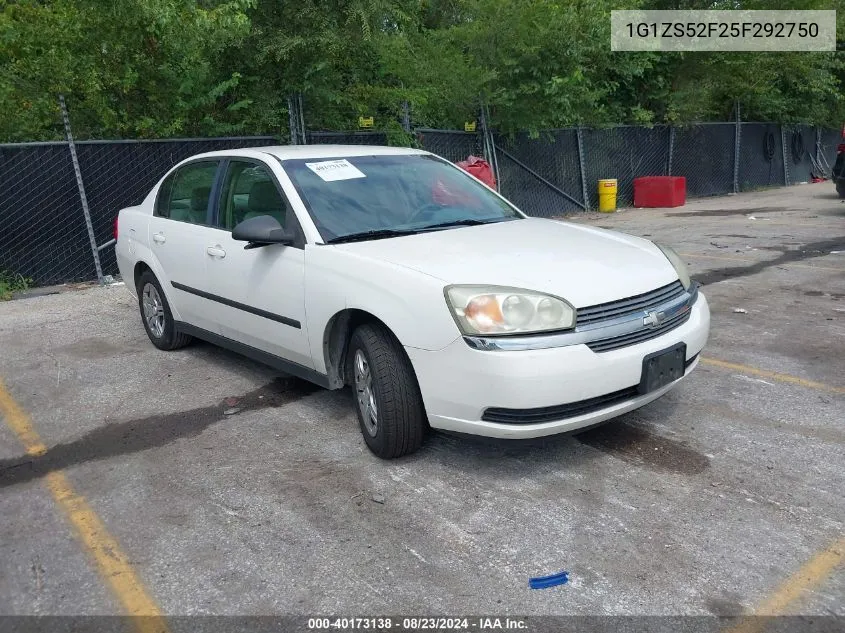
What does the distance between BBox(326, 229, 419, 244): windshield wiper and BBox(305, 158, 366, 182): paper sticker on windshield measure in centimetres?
52

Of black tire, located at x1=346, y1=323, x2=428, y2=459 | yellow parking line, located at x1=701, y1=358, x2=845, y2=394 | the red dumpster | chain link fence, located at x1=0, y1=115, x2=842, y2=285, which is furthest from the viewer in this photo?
the red dumpster

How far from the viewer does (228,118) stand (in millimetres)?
10500

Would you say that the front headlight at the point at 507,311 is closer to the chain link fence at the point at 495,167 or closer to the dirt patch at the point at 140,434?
the dirt patch at the point at 140,434

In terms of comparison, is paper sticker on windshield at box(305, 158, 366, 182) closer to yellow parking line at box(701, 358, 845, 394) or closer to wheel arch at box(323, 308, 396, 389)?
wheel arch at box(323, 308, 396, 389)

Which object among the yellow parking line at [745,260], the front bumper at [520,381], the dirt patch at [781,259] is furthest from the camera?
the yellow parking line at [745,260]

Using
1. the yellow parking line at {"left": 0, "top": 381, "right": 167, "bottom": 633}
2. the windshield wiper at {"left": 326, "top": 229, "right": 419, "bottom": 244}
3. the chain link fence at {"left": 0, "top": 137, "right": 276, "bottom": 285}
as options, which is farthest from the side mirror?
the chain link fence at {"left": 0, "top": 137, "right": 276, "bottom": 285}

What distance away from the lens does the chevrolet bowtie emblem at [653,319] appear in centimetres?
344

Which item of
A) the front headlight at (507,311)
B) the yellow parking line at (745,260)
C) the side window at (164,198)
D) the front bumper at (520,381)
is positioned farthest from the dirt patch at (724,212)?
the front headlight at (507,311)

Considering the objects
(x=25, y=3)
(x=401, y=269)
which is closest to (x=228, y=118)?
(x=25, y=3)

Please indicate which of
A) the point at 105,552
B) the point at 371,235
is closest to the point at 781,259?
the point at 371,235

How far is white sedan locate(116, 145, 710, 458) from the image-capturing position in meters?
3.21

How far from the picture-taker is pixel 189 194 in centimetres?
529

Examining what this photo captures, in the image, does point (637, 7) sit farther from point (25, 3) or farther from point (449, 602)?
point (449, 602)

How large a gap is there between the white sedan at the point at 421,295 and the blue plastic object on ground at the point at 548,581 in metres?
0.69
